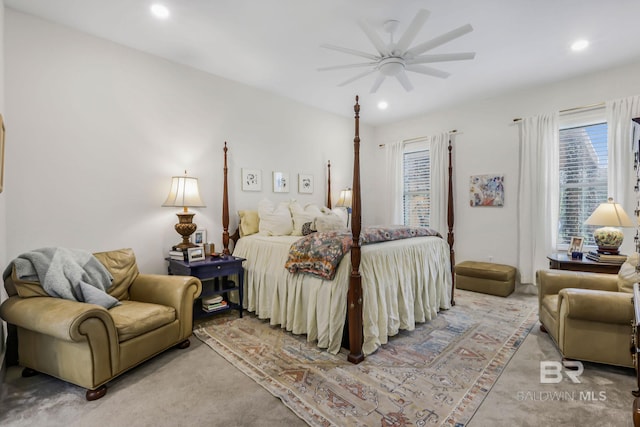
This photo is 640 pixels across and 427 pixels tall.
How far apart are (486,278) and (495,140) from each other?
2.03 meters

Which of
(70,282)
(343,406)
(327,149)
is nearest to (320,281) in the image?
(343,406)

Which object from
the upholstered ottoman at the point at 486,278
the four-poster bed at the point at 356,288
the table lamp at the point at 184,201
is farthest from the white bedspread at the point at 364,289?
the upholstered ottoman at the point at 486,278

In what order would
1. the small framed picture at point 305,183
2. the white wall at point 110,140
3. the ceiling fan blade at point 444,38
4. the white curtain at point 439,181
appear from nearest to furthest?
the ceiling fan blade at point 444,38 < the white wall at point 110,140 < the small framed picture at point 305,183 < the white curtain at point 439,181

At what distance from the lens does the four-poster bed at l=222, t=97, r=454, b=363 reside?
2.38m

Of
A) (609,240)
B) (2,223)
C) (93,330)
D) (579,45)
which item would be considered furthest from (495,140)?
(2,223)

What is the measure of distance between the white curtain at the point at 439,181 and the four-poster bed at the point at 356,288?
4.15 feet

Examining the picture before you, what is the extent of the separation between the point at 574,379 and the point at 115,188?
4111 millimetres

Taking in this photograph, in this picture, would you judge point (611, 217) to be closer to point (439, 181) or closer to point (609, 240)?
point (609, 240)

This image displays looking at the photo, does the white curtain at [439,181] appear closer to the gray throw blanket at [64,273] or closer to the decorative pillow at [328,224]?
the decorative pillow at [328,224]

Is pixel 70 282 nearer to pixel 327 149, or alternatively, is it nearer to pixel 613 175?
pixel 327 149

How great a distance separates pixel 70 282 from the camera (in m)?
2.16

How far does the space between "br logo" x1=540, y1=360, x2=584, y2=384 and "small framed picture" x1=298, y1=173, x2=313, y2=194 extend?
3.46 m

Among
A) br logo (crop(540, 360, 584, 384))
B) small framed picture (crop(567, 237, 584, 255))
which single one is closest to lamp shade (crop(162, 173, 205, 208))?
br logo (crop(540, 360, 584, 384))

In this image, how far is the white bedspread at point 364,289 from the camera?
2441 mm
